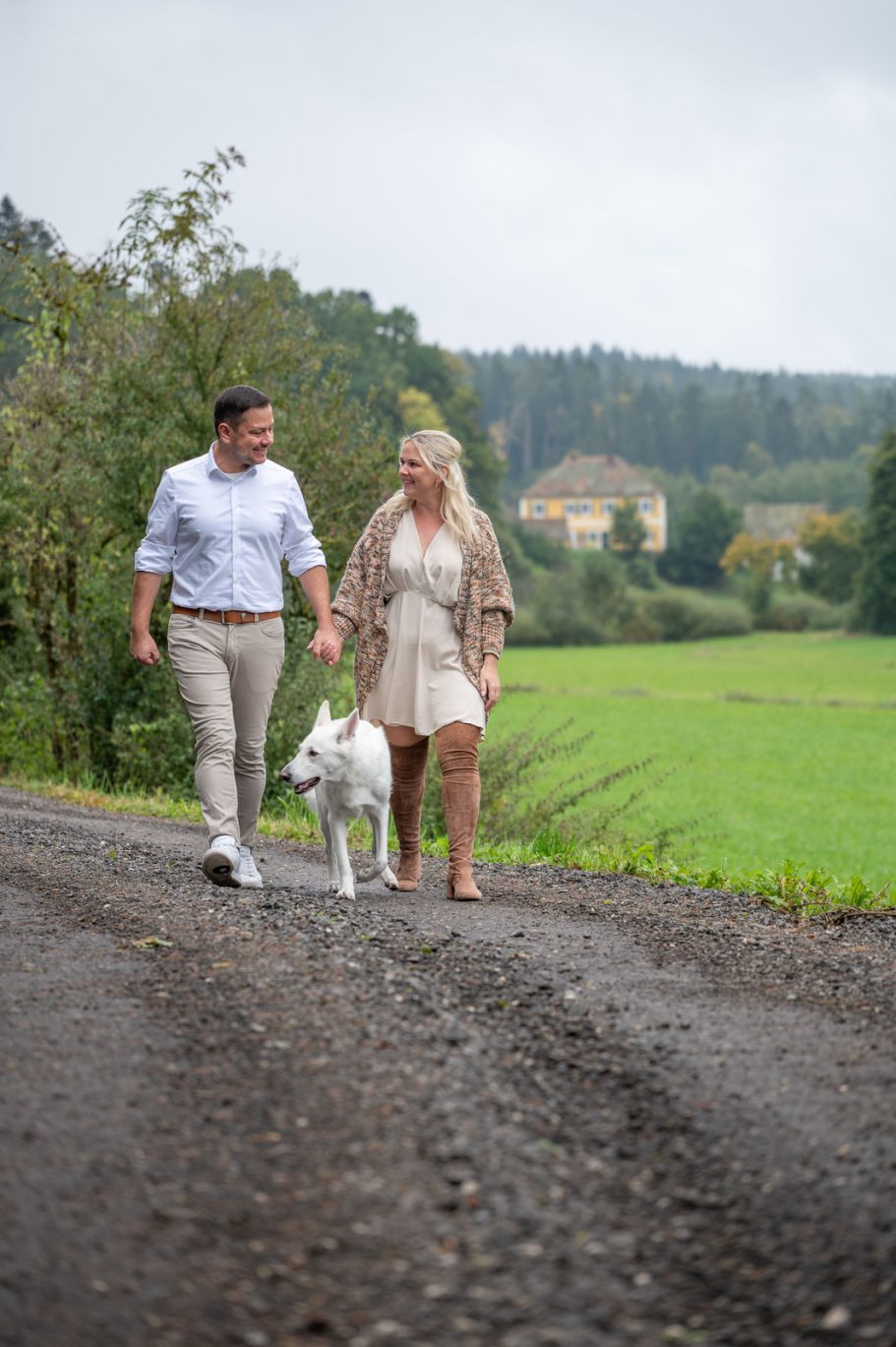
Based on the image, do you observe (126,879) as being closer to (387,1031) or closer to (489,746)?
(387,1031)

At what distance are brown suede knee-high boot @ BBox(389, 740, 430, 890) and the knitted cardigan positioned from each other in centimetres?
41

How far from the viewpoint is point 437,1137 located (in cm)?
437

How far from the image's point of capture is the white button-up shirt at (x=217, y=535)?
27.6 ft

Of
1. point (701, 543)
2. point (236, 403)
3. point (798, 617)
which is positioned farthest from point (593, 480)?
point (236, 403)

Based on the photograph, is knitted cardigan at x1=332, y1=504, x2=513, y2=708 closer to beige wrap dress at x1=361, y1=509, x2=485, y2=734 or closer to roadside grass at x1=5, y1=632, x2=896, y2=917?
beige wrap dress at x1=361, y1=509, x2=485, y2=734

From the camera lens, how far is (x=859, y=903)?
9.10m

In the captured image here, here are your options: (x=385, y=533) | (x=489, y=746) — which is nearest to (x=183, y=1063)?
(x=385, y=533)

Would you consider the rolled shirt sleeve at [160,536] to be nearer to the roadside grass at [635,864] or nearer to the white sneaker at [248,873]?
the white sneaker at [248,873]

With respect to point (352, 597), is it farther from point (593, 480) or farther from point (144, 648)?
point (593, 480)

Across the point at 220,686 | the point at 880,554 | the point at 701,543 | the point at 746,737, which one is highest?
the point at 701,543

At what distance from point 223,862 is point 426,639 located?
1.69m

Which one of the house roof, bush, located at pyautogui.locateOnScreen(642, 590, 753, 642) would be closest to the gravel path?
bush, located at pyautogui.locateOnScreen(642, 590, 753, 642)

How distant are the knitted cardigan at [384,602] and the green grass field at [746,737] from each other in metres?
2.52

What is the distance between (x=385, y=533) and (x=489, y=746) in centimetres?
854
